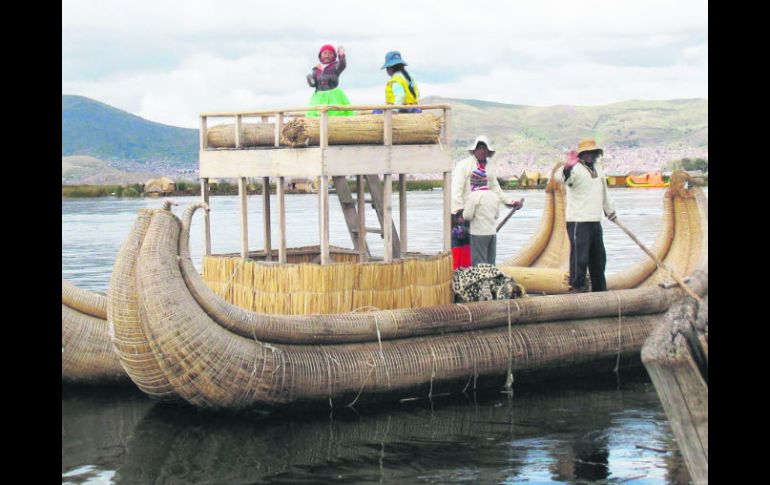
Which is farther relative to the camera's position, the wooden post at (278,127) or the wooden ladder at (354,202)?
the wooden ladder at (354,202)

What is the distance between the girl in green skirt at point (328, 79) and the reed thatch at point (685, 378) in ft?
24.7

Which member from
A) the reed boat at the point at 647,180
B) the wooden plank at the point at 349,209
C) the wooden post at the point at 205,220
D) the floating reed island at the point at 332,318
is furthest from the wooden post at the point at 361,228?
the reed boat at the point at 647,180

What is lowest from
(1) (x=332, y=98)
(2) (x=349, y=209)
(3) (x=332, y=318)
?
(3) (x=332, y=318)

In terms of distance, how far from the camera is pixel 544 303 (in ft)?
45.8

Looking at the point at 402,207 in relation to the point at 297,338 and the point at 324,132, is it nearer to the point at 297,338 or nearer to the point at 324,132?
the point at 324,132

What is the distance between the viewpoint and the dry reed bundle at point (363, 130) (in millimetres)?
13094

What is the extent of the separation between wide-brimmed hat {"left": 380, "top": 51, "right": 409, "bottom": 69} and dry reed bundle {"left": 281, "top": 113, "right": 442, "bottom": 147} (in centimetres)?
87

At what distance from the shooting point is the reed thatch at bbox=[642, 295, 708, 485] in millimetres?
7121

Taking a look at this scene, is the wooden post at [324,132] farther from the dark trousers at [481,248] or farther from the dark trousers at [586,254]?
the dark trousers at [586,254]

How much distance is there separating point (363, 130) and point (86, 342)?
390 centimetres

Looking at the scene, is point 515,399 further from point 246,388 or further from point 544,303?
point 246,388

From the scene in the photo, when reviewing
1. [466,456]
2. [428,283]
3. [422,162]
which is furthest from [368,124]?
[466,456]

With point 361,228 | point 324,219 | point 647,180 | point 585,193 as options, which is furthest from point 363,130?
point 647,180

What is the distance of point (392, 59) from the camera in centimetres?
1433
